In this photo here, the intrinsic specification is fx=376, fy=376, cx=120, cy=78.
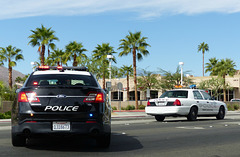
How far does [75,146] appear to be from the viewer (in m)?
8.83

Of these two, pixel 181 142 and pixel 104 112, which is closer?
pixel 104 112

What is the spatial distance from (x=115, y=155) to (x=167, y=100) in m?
11.0

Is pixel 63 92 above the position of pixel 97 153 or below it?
A: above

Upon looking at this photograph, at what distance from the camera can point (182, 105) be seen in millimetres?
18234

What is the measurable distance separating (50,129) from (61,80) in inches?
52.3

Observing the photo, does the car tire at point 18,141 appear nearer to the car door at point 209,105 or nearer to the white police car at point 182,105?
the white police car at point 182,105

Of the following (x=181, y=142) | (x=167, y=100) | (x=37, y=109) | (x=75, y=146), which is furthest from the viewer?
(x=167, y=100)

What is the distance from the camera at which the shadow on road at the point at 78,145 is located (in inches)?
330

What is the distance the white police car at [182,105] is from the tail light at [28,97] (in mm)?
11269

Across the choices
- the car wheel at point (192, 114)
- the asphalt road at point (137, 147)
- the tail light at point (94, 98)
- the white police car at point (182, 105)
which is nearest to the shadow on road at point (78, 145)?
the asphalt road at point (137, 147)

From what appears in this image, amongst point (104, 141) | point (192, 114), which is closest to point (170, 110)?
point (192, 114)

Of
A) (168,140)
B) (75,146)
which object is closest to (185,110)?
(168,140)

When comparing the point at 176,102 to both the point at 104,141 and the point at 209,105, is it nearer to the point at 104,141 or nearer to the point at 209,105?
the point at 209,105

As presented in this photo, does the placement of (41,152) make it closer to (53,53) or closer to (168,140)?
(168,140)
